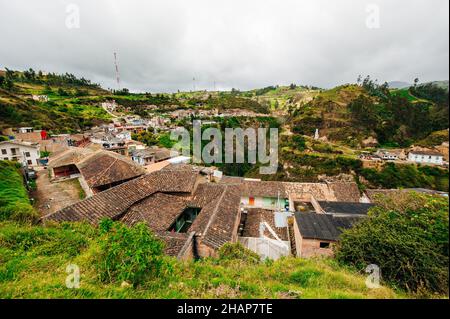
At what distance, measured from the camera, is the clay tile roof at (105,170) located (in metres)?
14.4

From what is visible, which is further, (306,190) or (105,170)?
(306,190)

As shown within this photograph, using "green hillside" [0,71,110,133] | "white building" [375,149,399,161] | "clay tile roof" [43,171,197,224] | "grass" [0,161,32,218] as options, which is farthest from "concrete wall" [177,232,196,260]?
"green hillside" [0,71,110,133]

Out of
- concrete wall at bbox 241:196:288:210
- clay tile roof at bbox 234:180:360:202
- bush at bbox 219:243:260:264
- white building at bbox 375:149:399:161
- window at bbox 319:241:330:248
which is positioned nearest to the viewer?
bush at bbox 219:243:260:264

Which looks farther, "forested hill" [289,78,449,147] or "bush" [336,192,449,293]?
"forested hill" [289,78,449,147]

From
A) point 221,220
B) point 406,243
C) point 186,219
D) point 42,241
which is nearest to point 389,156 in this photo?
point 221,220

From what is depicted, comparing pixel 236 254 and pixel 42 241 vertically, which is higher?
pixel 42 241

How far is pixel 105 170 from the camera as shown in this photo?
15227mm

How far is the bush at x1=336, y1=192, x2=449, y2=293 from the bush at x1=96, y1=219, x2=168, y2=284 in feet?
21.1

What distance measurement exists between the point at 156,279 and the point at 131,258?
0.76 metres

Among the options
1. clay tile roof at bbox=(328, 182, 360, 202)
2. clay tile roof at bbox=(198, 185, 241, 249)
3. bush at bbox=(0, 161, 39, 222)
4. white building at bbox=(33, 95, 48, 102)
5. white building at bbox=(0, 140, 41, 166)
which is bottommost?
clay tile roof at bbox=(328, 182, 360, 202)

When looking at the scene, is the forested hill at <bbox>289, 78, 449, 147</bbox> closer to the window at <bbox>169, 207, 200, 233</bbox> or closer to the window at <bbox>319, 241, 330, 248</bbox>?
the window at <bbox>319, 241, 330, 248</bbox>

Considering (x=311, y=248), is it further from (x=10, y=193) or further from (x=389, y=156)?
(x=389, y=156)

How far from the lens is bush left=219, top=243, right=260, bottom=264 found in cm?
761
